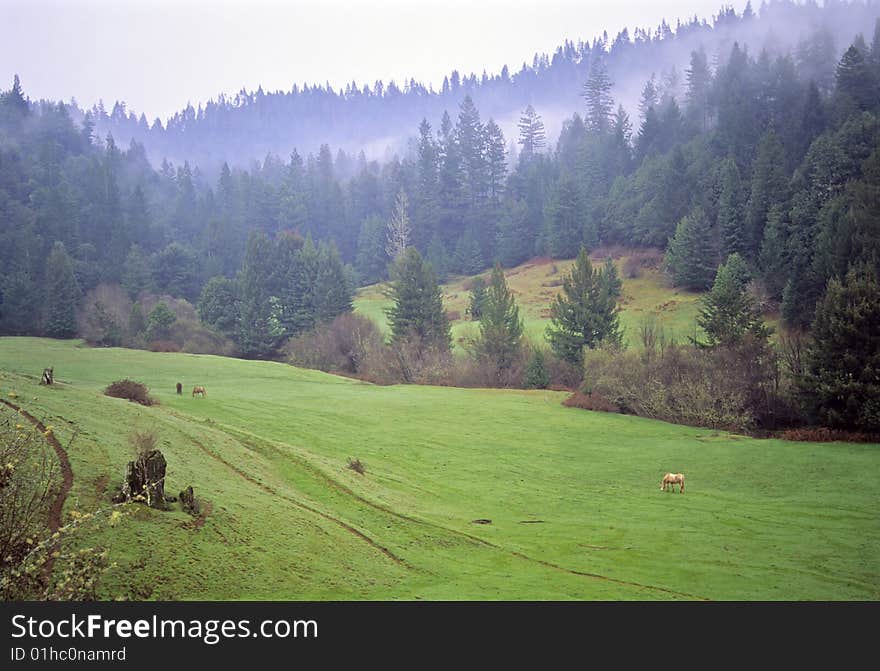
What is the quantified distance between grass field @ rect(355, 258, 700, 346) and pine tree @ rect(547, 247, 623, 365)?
2.43m

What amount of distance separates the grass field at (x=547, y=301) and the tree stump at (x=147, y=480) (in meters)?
59.6

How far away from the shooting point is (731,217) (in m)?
91.1

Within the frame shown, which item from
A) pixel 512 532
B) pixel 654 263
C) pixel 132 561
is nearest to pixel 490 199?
pixel 654 263

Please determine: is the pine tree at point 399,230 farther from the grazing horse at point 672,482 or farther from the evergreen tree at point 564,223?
the grazing horse at point 672,482

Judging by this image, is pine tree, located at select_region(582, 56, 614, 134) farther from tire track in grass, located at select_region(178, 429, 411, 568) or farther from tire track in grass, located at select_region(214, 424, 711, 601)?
tire track in grass, located at select_region(178, 429, 411, 568)

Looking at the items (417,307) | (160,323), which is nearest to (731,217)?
(417,307)

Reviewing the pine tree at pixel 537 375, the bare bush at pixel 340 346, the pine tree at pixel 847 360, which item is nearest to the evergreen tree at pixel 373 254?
the bare bush at pixel 340 346

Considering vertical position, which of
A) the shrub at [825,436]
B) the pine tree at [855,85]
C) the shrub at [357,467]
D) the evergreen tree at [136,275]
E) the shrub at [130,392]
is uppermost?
the pine tree at [855,85]

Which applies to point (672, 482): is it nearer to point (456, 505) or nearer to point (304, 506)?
point (456, 505)

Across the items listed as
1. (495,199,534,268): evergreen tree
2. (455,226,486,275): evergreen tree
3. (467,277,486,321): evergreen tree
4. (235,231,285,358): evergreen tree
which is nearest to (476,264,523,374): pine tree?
(467,277,486,321): evergreen tree

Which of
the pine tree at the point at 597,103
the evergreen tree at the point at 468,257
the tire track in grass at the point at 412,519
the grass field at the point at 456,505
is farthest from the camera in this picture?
the pine tree at the point at 597,103

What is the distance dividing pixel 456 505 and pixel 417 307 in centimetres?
5800

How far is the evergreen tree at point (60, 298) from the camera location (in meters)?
83.4
